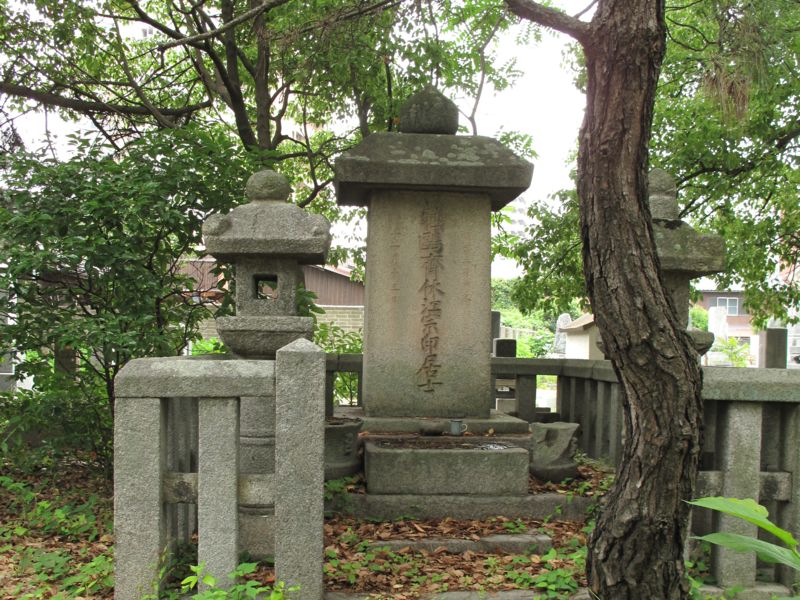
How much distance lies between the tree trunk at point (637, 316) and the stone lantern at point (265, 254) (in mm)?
2019

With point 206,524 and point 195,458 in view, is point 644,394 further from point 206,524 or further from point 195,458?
point 195,458

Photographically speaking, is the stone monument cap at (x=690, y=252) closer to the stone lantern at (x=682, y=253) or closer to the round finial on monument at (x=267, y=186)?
the stone lantern at (x=682, y=253)

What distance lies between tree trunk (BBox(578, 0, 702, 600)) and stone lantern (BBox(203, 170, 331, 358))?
2.02 meters

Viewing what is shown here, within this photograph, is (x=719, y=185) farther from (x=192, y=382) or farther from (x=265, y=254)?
(x=192, y=382)

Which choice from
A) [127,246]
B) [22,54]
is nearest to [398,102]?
[22,54]

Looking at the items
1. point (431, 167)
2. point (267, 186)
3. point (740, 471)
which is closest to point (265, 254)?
point (267, 186)

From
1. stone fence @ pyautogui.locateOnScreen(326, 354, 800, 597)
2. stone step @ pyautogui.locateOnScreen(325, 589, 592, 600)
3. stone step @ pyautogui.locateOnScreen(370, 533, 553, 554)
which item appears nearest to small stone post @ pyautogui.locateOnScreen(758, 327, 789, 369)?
stone fence @ pyautogui.locateOnScreen(326, 354, 800, 597)

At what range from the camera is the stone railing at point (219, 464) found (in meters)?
3.20

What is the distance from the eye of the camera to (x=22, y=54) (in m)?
8.46

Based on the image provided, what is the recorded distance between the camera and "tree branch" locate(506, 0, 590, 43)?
282cm

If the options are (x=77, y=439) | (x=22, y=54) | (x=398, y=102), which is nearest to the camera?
(x=77, y=439)

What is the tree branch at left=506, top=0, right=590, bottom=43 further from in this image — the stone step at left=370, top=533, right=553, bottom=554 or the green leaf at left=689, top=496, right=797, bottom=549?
the stone step at left=370, top=533, right=553, bottom=554

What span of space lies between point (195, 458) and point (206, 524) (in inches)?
35.5

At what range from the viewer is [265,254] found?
439 centimetres
